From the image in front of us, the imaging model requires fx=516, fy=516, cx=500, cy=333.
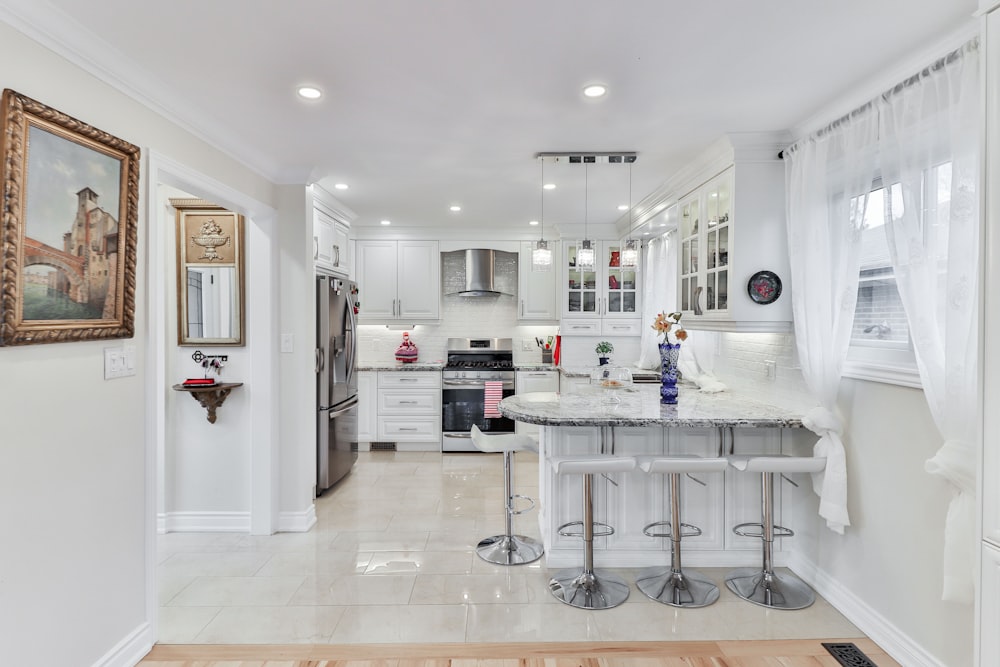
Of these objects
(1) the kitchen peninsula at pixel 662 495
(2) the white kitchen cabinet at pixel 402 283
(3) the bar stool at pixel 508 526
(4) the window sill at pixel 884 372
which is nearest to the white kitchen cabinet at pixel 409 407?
(2) the white kitchen cabinet at pixel 402 283

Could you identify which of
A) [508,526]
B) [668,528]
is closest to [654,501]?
[668,528]

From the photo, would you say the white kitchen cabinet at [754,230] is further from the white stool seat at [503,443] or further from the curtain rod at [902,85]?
the white stool seat at [503,443]

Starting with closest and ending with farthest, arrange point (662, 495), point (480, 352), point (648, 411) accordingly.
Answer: point (648, 411) < point (662, 495) < point (480, 352)

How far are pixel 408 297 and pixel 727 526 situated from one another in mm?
3974

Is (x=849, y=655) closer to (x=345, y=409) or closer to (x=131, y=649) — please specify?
(x=131, y=649)

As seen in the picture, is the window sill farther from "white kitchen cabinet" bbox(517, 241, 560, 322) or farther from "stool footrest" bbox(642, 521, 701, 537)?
"white kitchen cabinet" bbox(517, 241, 560, 322)

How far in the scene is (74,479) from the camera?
187 cm

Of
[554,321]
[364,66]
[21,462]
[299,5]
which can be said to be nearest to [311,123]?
[364,66]

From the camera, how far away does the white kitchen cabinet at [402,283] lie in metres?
5.77

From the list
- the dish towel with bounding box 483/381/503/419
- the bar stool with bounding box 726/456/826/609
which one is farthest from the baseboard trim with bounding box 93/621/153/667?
the dish towel with bounding box 483/381/503/419

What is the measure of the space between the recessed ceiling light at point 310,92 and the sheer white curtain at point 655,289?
3.39 metres

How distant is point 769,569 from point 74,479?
313cm

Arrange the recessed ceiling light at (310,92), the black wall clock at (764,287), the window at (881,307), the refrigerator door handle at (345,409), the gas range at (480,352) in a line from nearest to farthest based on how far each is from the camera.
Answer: the window at (881,307)
the recessed ceiling light at (310,92)
the black wall clock at (764,287)
the refrigerator door handle at (345,409)
the gas range at (480,352)

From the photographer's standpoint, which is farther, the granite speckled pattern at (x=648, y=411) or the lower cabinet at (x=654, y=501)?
the lower cabinet at (x=654, y=501)
